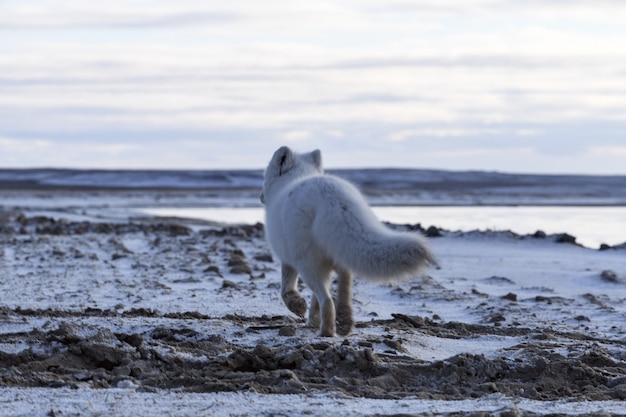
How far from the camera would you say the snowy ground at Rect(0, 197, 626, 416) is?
4902 millimetres

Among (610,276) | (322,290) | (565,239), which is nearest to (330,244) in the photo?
(322,290)

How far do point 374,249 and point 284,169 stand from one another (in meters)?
1.90

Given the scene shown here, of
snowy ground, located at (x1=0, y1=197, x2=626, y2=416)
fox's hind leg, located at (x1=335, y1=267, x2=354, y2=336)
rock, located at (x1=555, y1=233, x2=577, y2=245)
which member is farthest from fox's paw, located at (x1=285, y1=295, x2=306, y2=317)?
rock, located at (x1=555, y1=233, x2=577, y2=245)

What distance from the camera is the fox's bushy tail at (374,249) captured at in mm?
5926

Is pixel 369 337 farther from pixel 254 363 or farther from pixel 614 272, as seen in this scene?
pixel 614 272

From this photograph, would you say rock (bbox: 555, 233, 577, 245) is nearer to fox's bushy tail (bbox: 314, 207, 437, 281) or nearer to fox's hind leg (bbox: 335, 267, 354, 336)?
fox's hind leg (bbox: 335, 267, 354, 336)

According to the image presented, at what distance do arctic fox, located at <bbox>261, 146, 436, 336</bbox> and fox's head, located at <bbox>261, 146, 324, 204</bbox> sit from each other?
10 cm

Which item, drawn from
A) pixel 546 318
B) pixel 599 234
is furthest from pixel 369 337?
pixel 599 234

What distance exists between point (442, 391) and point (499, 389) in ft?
1.02

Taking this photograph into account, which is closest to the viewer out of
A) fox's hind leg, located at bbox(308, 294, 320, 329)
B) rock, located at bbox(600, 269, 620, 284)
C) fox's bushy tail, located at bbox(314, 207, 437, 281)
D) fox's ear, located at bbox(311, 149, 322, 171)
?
fox's bushy tail, located at bbox(314, 207, 437, 281)

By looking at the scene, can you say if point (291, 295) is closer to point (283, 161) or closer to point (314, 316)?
point (314, 316)

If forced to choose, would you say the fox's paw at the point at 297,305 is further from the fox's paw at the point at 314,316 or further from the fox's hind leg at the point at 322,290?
the fox's hind leg at the point at 322,290

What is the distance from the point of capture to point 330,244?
6.54 metres

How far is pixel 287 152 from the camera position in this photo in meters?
7.84
